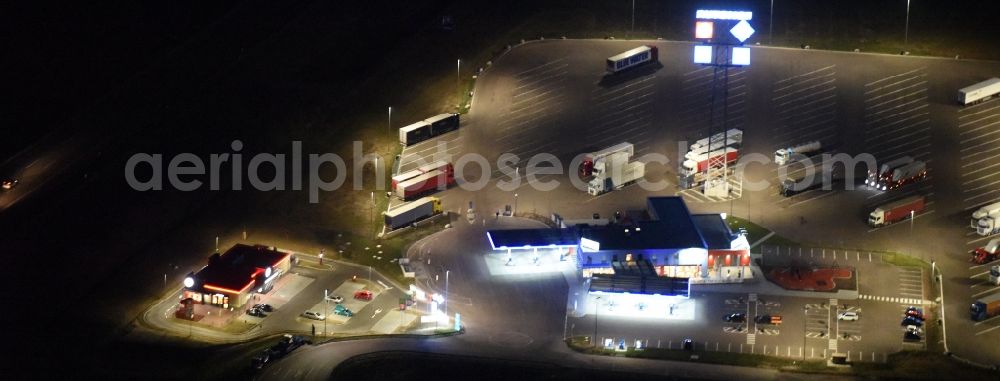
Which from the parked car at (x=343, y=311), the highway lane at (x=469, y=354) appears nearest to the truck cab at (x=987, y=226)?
the highway lane at (x=469, y=354)

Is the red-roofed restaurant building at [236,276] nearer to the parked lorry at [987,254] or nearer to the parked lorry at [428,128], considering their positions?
the parked lorry at [428,128]

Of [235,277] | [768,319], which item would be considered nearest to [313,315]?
[235,277]

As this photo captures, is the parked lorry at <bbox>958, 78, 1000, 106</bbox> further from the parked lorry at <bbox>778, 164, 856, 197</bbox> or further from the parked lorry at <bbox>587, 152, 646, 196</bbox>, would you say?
the parked lorry at <bbox>587, 152, 646, 196</bbox>

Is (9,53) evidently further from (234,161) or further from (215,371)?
(215,371)

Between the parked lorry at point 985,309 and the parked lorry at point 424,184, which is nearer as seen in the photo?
the parked lorry at point 985,309

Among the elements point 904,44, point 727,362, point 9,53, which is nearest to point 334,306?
point 727,362

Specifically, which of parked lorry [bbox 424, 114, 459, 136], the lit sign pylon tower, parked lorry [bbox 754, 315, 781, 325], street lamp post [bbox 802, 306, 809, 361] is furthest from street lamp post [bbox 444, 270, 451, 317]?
parked lorry [bbox 424, 114, 459, 136]

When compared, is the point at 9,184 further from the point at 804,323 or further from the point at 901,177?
the point at 901,177
